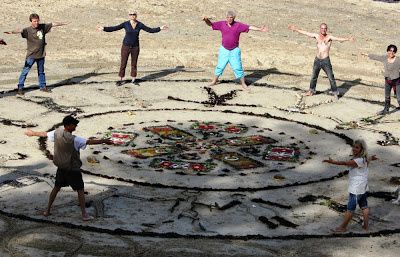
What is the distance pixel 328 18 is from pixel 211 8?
4.27 metres

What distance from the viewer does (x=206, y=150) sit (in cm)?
1263

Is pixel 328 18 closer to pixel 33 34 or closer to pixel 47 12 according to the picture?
pixel 47 12

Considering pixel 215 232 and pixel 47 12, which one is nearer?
pixel 215 232

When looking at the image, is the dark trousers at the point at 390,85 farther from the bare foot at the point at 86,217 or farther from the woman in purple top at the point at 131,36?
the bare foot at the point at 86,217

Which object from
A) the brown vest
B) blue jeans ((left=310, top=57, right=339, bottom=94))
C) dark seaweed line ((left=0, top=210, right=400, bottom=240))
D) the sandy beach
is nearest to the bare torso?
blue jeans ((left=310, top=57, right=339, bottom=94))

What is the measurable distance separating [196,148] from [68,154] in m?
3.72

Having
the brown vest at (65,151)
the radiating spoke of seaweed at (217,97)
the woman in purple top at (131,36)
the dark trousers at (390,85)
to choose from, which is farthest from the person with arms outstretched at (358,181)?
the woman in purple top at (131,36)

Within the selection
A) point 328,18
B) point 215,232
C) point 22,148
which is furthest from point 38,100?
point 328,18

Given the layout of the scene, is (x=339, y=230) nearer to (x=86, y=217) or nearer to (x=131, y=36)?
(x=86, y=217)

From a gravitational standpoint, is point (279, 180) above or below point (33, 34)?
below

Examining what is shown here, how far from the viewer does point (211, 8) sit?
28062 millimetres

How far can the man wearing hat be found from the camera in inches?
365

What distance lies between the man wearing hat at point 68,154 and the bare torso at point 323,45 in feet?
28.1

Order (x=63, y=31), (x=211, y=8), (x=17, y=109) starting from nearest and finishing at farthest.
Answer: (x=17, y=109) → (x=63, y=31) → (x=211, y=8)
